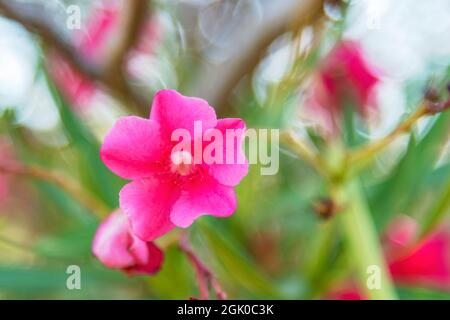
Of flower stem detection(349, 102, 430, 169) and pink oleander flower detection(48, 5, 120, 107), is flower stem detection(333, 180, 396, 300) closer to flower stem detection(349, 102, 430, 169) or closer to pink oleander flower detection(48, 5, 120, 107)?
flower stem detection(349, 102, 430, 169)

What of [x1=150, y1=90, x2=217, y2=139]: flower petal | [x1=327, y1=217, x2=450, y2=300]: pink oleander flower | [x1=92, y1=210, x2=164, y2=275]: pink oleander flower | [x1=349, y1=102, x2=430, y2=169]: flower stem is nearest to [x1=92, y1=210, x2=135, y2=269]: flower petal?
[x1=92, y1=210, x2=164, y2=275]: pink oleander flower

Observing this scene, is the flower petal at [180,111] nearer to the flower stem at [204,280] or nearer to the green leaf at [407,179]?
the flower stem at [204,280]

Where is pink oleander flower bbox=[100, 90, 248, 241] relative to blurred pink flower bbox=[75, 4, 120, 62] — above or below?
below

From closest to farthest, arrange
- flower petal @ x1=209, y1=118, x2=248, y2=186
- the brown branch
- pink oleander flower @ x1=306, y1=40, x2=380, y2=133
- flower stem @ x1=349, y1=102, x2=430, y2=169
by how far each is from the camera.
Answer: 1. flower petal @ x1=209, y1=118, x2=248, y2=186
2. flower stem @ x1=349, y1=102, x2=430, y2=169
3. the brown branch
4. pink oleander flower @ x1=306, y1=40, x2=380, y2=133

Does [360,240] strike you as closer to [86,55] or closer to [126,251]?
[126,251]

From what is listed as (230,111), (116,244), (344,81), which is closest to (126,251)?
(116,244)

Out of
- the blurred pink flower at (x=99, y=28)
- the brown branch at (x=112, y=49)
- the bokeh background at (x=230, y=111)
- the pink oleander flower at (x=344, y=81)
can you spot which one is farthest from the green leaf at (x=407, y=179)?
the blurred pink flower at (x=99, y=28)
